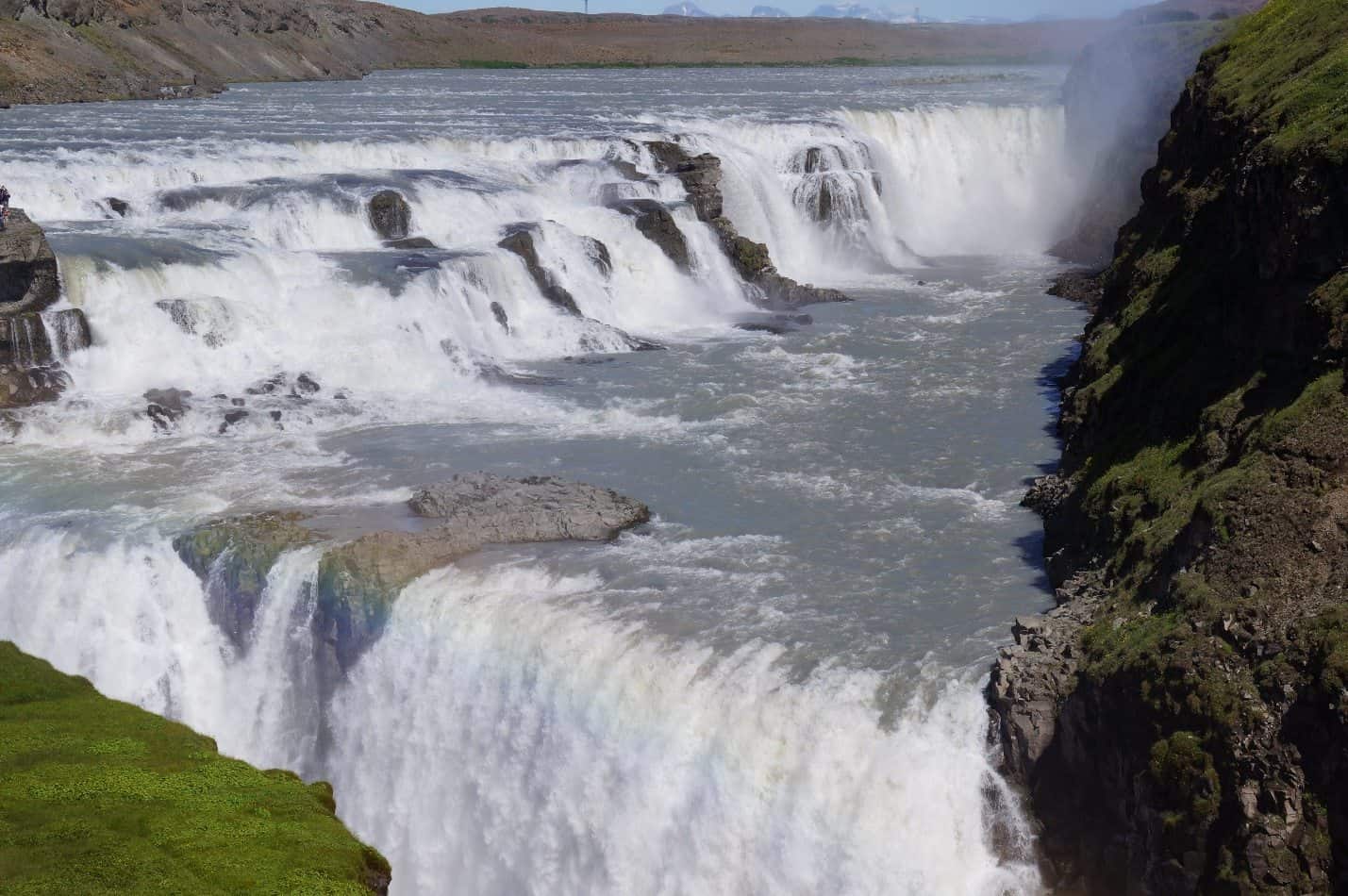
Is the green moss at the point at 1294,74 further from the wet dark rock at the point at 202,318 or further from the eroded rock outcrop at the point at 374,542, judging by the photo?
the wet dark rock at the point at 202,318

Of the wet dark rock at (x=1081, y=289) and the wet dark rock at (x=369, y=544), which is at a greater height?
the wet dark rock at (x=369, y=544)

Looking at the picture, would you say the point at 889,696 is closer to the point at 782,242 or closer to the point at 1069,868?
the point at 1069,868

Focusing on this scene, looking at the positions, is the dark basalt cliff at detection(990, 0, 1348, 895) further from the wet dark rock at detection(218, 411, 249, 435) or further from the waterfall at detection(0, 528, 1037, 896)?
the wet dark rock at detection(218, 411, 249, 435)

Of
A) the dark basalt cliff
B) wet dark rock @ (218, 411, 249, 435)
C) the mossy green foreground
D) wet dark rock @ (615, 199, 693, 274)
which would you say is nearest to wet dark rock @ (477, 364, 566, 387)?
wet dark rock @ (218, 411, 249, 435)

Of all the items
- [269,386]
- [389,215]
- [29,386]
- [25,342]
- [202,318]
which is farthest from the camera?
[389,215]

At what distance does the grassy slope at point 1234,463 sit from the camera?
437 inches

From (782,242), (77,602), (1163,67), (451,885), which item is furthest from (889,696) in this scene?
(1163,67)

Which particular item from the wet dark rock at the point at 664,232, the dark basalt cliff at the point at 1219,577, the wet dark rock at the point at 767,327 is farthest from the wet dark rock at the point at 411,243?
the dark basalt cliff at the point at 1219,577

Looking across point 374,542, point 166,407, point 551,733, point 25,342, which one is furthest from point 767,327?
point 551,733

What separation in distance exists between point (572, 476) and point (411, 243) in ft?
41.1

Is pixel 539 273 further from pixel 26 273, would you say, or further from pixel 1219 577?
pixel 1219 577

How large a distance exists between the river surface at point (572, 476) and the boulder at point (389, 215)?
0.49m

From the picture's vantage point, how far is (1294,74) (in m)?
21.2

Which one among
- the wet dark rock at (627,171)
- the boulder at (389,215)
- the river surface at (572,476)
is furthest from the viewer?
the wet dark rock at (627,171)
